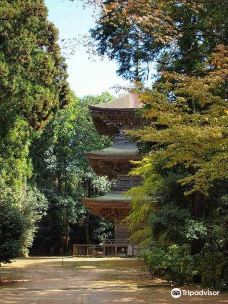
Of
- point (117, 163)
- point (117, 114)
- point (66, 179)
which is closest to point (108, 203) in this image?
point (117, 163)

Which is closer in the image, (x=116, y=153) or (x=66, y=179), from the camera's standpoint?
(x=116, y=153)

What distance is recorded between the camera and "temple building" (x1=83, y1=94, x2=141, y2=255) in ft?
65.7

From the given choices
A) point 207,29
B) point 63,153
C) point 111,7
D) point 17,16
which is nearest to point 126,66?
point 207,29

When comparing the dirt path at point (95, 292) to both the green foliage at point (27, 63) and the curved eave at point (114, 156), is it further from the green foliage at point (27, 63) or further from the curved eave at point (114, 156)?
the green foliage at point (27, 63)

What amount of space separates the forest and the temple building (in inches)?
129

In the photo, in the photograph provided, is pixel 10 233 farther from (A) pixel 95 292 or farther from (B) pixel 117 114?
(B) pixel 117 114

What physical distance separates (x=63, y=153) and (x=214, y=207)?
24859mm

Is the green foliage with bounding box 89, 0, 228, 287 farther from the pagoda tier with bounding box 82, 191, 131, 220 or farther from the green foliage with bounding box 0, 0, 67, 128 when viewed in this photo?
the green foliage with bounding box 0, 0, 67, 128

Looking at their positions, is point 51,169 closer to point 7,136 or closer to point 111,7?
point 7,136

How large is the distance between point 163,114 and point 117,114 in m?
14.0

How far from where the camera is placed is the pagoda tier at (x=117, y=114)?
20922 mm

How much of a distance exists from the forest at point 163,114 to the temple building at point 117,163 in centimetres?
Answer: 327

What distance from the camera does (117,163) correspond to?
68.7 feet

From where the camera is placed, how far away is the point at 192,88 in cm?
691
